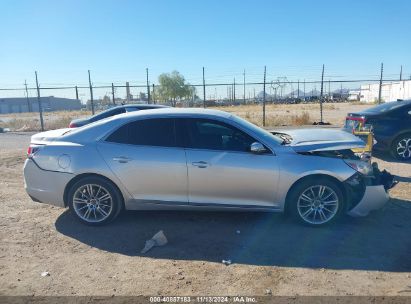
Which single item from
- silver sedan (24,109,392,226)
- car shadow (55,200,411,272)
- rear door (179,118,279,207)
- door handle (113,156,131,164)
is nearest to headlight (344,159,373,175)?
silver sedan (24,109,392,226)

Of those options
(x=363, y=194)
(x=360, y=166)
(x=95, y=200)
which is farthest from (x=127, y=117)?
(x=363, y=194)

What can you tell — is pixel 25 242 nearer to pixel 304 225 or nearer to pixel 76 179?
pixel 76 179

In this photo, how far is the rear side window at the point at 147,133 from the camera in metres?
4.91

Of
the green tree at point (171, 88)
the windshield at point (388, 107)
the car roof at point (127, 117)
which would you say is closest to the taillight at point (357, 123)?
the windshield at point (388, 107)

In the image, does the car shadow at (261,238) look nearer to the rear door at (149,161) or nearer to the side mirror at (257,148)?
the rear door at (149,161)

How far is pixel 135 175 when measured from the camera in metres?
4.83

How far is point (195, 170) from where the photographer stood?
4.73 meters

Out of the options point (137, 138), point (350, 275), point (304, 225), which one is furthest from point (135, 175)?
point (350, 275)

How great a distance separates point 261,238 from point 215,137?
143cm

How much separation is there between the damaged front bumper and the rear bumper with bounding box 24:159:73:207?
3.74 metres

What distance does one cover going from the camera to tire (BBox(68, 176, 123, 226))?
494cm

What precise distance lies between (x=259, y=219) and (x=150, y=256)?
1722 mm

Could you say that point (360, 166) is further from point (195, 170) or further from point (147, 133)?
point (147, 133)

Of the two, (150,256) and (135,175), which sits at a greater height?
(135,175)
